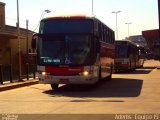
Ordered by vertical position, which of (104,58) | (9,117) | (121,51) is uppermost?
(121,51)

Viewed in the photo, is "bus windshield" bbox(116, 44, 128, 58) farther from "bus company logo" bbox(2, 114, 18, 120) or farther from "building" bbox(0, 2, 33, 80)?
"bus company logo" bbox(2, 114, 18, 120)

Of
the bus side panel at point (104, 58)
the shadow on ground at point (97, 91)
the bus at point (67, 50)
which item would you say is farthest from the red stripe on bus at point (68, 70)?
the bus side panel at point (104, 58)

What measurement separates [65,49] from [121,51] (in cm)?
2207

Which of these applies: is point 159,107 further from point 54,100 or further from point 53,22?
point 53,22

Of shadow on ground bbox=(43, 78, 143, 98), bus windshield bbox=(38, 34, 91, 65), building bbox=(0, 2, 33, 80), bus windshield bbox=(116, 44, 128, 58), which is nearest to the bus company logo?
shadow on ground bbox=(43, 78, 143, 98)

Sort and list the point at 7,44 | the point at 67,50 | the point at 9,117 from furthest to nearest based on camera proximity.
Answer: the point at 7,44 < the point at 67,50 < the point at 9,117

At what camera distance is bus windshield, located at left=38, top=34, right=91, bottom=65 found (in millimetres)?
20234

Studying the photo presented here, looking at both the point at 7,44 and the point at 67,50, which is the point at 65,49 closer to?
the point at 67,50

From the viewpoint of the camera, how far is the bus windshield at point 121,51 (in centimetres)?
4184

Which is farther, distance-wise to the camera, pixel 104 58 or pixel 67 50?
pixel 104 58

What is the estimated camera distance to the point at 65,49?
66.4ft

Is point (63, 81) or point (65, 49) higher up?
point (65, 49)

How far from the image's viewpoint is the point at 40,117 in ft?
39.6

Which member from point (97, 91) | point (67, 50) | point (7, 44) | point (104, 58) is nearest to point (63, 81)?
point (67, 50)
